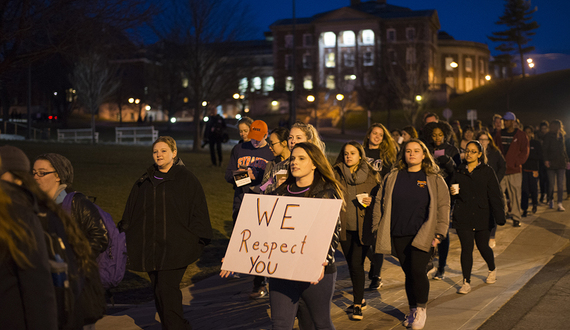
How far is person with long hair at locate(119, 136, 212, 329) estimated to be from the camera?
497 cm

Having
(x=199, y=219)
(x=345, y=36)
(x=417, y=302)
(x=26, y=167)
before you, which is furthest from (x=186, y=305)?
(x=345, y=36)

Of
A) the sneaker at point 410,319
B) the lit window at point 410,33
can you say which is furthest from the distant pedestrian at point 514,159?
the lit window at point 410,33

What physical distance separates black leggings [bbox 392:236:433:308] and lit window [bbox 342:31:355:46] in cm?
8476

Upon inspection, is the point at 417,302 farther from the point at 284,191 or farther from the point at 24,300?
the point at 24,300

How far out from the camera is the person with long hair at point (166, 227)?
4.97 meters

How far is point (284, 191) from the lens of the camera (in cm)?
445

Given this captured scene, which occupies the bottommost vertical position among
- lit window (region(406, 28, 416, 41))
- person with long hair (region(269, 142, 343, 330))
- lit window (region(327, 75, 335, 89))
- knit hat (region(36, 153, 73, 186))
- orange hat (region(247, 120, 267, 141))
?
person with long hair (region(269, 142, 343, 330))

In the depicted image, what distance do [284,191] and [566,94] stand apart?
77174 millimetres

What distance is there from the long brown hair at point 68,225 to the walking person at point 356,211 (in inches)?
134

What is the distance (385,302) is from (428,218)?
155 cm

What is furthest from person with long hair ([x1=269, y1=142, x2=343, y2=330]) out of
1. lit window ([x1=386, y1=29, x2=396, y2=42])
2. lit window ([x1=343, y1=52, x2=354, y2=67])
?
lit window ([x1=386, y1=29, x2=396, y2=42])

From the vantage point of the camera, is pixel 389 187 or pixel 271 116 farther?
pixel 271 116

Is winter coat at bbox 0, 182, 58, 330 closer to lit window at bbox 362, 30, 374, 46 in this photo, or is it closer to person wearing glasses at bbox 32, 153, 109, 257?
person wearing glasses at bbox 32, 153, 109, 257

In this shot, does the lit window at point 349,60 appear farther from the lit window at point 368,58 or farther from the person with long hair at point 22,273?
the person with long hair at point 22,273
